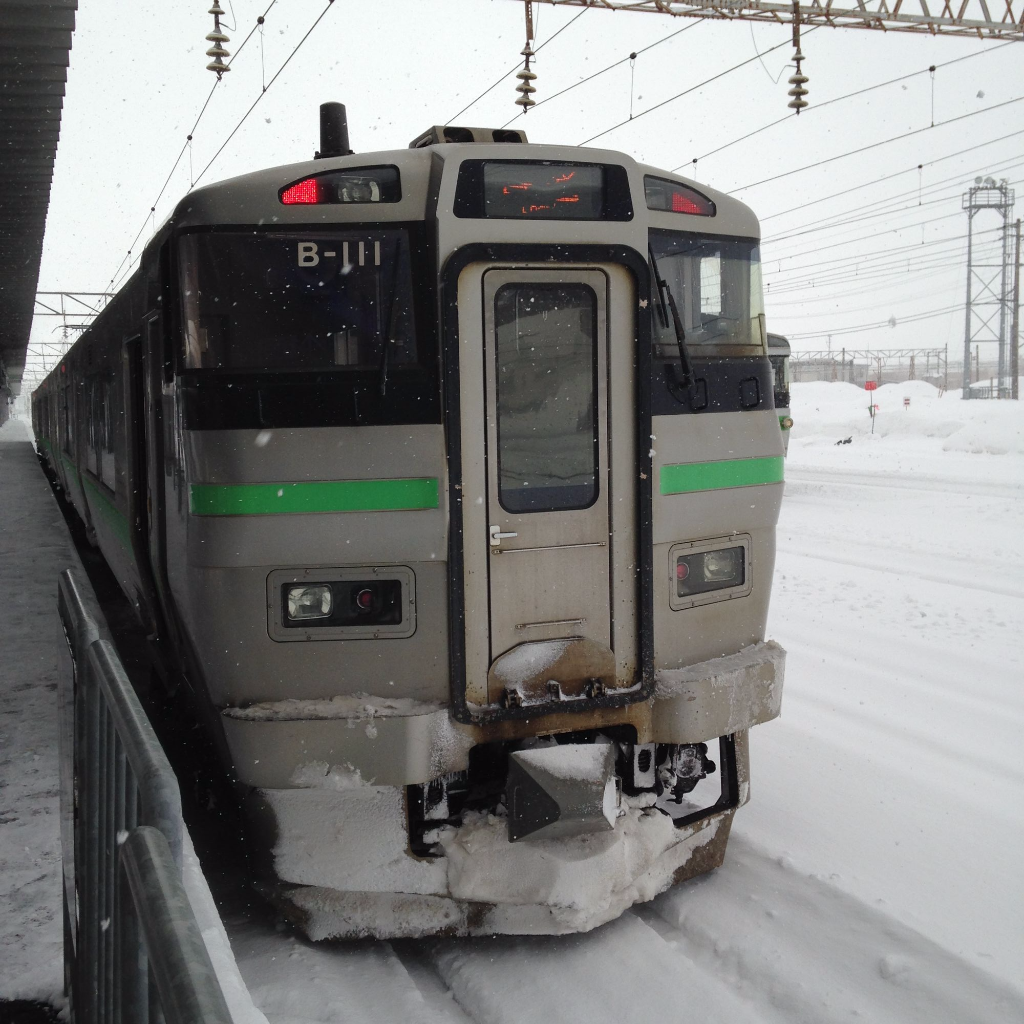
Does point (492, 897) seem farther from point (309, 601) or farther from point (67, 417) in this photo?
point (67, 417)

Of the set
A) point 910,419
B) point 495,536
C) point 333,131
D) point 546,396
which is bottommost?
point 495,536

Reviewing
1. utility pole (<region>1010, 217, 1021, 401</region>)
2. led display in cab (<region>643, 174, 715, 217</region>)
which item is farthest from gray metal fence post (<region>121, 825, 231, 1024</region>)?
utility pole (<region>1010, 217, 1021, 401</region>)

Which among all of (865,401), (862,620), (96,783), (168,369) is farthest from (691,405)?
(865,401)

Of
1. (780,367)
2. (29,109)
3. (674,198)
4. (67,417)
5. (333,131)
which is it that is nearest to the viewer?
(674,198)

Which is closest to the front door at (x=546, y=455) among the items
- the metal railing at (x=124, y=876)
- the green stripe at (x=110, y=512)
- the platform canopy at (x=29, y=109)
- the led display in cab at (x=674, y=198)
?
the led display in cab at (x=674, y=198)

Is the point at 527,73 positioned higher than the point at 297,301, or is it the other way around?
the point at 527,73

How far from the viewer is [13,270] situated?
19.0 m

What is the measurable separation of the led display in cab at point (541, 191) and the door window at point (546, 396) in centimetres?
29

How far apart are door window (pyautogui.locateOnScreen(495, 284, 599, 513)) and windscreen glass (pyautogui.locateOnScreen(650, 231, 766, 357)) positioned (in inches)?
16.1

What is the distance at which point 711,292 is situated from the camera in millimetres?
4438

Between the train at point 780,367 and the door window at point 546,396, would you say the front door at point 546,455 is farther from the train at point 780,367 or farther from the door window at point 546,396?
the train at point 780,367

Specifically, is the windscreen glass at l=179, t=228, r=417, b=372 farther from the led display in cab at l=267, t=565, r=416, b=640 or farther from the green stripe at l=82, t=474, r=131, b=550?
the green stripe at l=82, t=474, r=131, b=550

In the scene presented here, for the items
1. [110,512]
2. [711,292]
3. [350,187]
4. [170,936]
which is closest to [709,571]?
[711,292]

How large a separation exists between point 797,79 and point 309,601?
553 inches
